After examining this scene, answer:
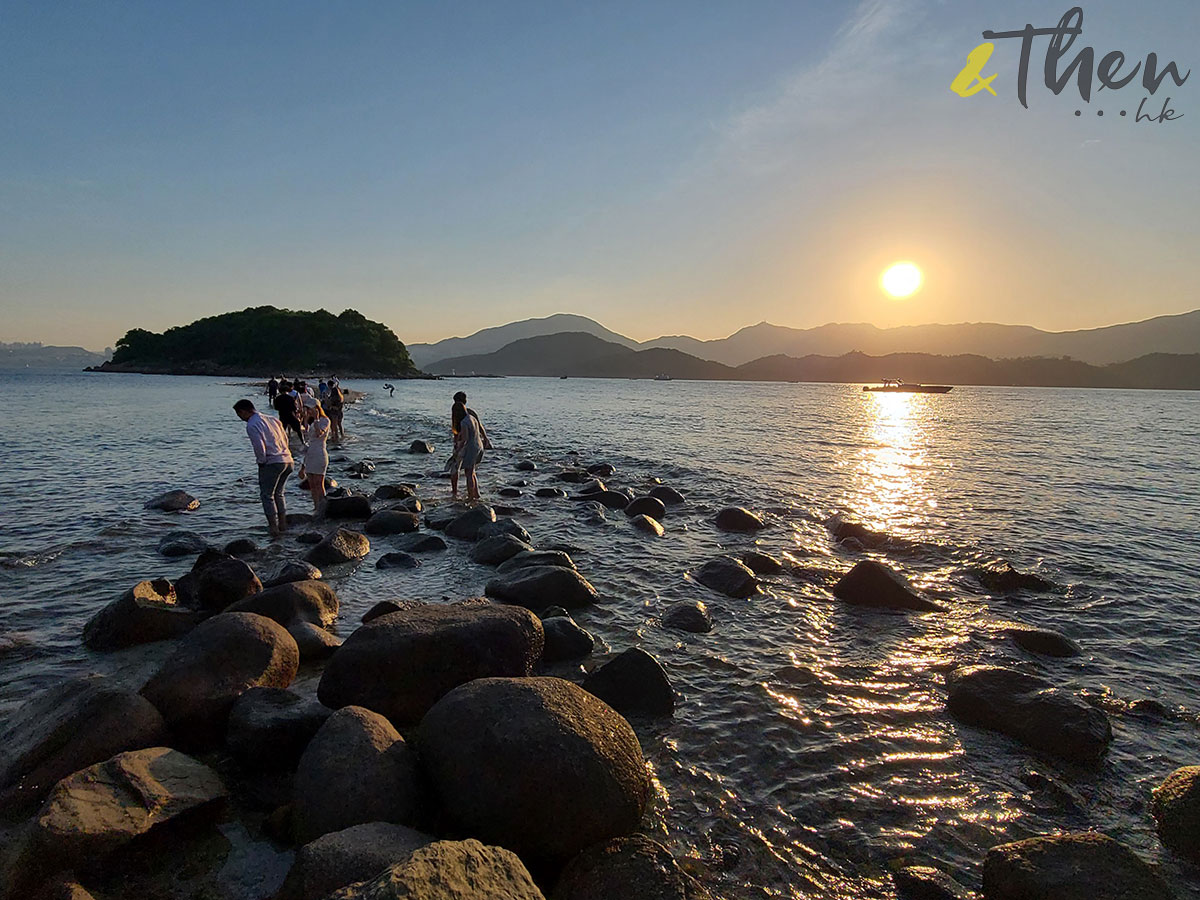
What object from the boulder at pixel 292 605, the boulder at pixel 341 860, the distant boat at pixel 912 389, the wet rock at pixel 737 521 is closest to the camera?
the boulder at pixel 341 860

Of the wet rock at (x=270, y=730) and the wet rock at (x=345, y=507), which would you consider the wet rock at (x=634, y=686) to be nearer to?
the wet rock at (x=270, y=730)

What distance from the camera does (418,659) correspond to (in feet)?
17.9

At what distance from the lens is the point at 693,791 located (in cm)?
483

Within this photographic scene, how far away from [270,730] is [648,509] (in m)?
10.4

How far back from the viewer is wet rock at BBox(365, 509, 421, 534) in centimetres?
1261

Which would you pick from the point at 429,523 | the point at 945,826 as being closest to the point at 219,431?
the point at 429,523

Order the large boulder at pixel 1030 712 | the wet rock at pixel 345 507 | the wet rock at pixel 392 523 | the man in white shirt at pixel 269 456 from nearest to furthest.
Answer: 1. the large boulder at pixel 1030 712
2. the man in white shirt at pixel 269 456
3. the wet rock at pixel 392 523
4. the wet rock at pixel 345 507

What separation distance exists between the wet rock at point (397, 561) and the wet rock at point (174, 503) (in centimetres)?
693

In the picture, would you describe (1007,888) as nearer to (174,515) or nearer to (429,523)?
(429,523)

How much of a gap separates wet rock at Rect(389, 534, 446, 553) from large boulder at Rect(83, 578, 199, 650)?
14.3 ft

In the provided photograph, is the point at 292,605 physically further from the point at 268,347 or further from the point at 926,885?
the point at 268,347

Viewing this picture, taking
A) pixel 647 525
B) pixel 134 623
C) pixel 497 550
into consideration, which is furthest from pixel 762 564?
A: pixel 134 623

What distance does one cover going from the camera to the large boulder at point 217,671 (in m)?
5.07

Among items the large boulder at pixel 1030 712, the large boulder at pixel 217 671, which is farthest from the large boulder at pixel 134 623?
the large boulder at pixel 1030 712
